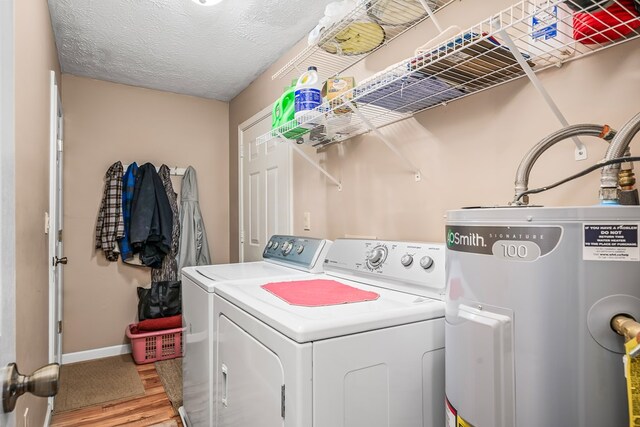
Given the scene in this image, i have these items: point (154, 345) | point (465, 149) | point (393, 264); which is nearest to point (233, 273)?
point (393, 264)

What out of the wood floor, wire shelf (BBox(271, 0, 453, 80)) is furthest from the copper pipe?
the wood floor

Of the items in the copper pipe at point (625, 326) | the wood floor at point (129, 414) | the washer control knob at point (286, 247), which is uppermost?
the washer control knob at point (286, 247)

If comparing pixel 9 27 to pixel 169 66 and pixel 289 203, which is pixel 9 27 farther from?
pixel 169 66

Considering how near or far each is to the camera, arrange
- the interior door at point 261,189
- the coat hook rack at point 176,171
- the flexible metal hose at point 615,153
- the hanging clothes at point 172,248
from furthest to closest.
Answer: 1. the coat hook rack at point 176,171
2. the hanging clothes at point 172,248
3. the interior door at point 261,189
4. the flexible metal hose at point 615,153

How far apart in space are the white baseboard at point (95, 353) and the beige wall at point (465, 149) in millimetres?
2225

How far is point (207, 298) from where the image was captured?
1450 millimetres

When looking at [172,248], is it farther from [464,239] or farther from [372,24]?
[464,239]

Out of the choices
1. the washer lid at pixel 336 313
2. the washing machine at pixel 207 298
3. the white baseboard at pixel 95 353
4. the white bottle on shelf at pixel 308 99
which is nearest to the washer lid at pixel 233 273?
the washing machine at pixel 207 298

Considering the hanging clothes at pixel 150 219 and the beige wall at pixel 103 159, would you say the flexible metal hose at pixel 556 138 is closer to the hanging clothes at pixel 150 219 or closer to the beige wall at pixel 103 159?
the hanging clothes at pixel 150 219

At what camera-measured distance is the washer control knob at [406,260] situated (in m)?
1.25

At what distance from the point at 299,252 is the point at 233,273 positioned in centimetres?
33

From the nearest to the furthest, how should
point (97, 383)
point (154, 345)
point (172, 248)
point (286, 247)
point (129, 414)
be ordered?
1. point (286, 247)
2. point (129, 414)
3. point (97, 383)
4. point (154, 345)
5. point (172, 248)

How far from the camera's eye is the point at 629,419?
1.89 feet

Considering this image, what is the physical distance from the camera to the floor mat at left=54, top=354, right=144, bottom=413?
7.75ft
